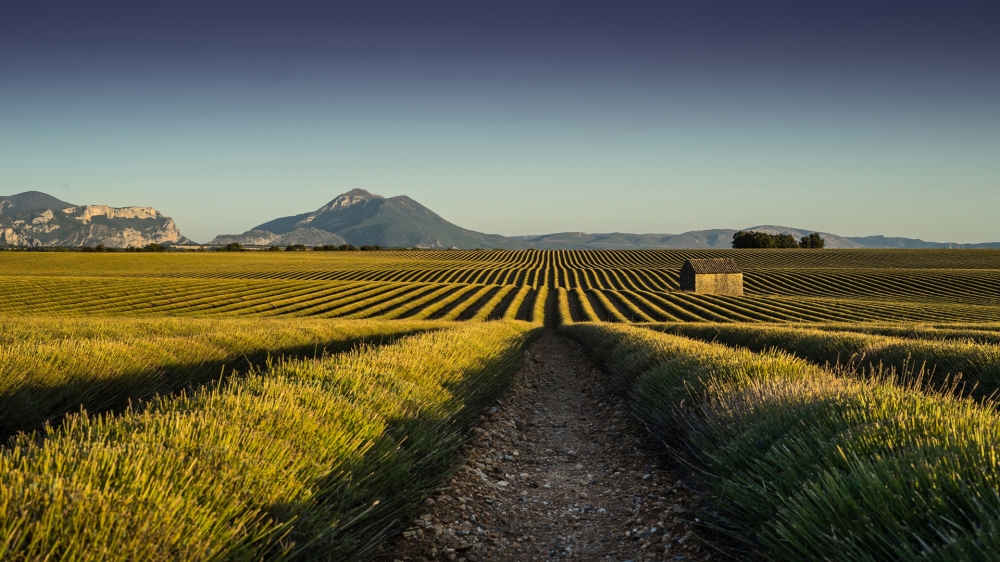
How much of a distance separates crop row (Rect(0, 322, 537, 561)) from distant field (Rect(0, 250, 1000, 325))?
1477 inches

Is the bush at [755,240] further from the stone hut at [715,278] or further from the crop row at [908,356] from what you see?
the crop row at [908,356]

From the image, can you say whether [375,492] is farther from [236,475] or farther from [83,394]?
[83,394]

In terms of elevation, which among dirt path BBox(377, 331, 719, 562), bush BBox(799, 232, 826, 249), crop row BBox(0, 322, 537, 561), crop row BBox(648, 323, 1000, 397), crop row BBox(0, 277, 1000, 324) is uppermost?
bush BBox(799, 232, 826, 249)

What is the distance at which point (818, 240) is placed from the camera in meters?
164

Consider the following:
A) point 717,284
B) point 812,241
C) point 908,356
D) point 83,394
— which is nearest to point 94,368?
point 83,394

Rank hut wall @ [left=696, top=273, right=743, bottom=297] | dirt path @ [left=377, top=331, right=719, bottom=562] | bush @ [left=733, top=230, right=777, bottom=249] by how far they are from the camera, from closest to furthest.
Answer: dirt path @ [left=377, top=331, right=719, bottom=562] → hut wall @ [left=696, top=273, right=743, bottom=297] → bush @ [left=733, top=230, right=777, bottom=249]

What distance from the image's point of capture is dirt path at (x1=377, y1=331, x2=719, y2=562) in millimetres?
4836

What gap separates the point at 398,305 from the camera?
169ft

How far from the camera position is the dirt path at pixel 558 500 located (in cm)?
484

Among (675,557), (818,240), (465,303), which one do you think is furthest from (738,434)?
(818,240)

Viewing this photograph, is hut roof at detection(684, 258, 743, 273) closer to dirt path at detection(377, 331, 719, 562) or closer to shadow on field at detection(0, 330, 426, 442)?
dirt path at detection(377, 331, 719, 562)

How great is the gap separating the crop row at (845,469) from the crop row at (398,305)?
3793cm

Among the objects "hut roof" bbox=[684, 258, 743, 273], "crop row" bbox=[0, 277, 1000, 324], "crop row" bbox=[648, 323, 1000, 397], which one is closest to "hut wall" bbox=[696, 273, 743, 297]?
"hut roof" bbox=[684, 258, 743, 273]

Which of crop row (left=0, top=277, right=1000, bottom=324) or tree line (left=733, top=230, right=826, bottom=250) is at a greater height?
tree line (left=733, top=230, right=826, bottom=250)
